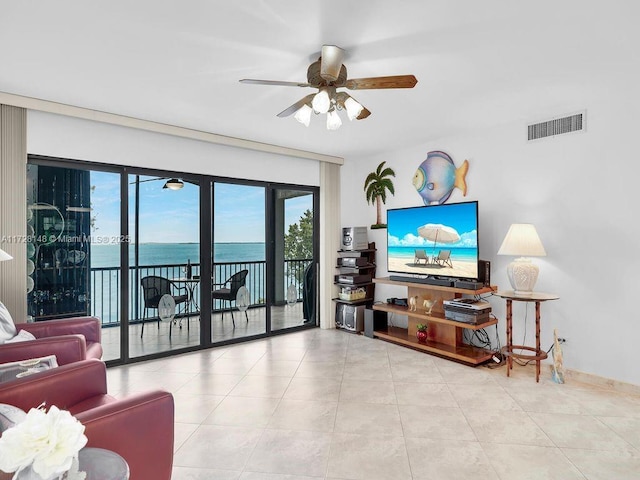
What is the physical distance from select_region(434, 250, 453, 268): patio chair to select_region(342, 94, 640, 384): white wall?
393 mm

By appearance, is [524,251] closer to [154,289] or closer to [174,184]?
[174,184]

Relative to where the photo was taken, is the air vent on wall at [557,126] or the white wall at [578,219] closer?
the white wall at [578,219]

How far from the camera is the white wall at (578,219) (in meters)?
3.01

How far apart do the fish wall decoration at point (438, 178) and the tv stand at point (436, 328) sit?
1065 mm

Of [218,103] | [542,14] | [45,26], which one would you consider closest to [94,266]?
[218,103]

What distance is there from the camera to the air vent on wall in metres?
3.25

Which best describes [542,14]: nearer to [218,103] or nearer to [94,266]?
[218,103]

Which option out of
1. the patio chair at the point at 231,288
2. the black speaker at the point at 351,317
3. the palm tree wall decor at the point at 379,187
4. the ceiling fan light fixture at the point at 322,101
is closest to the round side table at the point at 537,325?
the black speaker at the point at 351,317

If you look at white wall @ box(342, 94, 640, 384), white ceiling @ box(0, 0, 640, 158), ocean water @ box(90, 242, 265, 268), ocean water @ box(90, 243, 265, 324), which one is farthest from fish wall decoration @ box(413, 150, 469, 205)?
ocean water @ box(90, 243, 265, 324)

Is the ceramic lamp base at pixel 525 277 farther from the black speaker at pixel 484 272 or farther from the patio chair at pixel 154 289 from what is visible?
the patio chair at pixel 154 289

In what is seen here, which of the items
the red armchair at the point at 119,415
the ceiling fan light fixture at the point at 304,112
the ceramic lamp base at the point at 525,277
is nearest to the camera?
the red armchair at the point at 119,415

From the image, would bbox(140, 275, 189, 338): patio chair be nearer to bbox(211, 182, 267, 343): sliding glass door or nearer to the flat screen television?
bbox(211, 182, 267, 343): sliding glass door

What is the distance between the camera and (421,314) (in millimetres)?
4094

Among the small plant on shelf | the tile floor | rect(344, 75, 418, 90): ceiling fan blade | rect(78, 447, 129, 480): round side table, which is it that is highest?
rect(344, 75, 418, 90): ceiling fan blade
